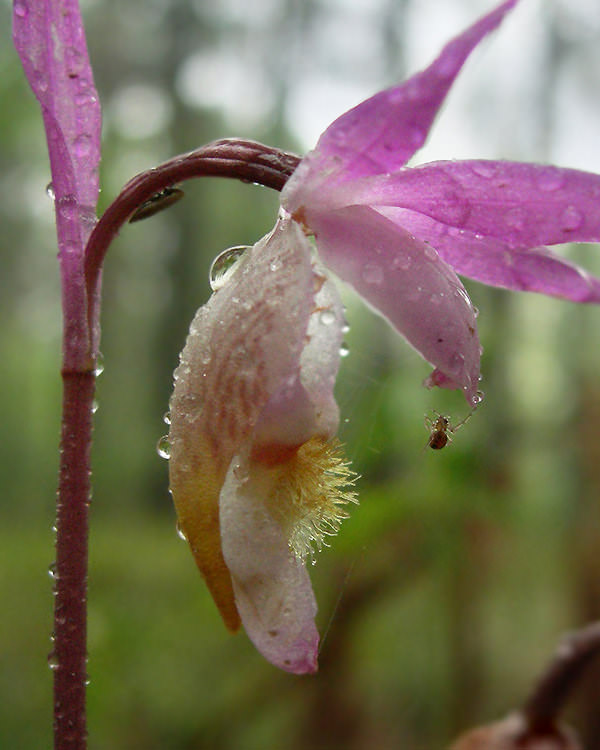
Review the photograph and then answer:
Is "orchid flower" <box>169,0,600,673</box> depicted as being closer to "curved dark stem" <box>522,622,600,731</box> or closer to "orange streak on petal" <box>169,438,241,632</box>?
"orange streak on petal" <box>169,438,241,632</box>

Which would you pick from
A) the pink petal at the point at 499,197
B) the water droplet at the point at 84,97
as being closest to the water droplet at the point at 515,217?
the pink petal at the point at 499,197

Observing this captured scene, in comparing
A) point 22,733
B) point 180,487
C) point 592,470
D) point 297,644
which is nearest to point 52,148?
point 180,487

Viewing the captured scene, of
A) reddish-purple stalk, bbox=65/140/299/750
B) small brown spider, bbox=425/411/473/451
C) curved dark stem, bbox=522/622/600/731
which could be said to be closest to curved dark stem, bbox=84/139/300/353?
reddish-purple stalk, bbox=65/140/299/750

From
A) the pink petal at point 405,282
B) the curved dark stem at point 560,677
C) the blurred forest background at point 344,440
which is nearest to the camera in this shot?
the pink petal at point 405,282

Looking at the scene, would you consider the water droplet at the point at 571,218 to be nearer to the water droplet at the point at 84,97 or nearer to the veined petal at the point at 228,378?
the veined petal at the point at 228,378

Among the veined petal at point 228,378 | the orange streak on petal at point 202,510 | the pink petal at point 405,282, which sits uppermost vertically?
the pink petal at point 405,282

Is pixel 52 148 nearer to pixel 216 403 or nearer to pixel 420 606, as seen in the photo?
pixel 216 403
